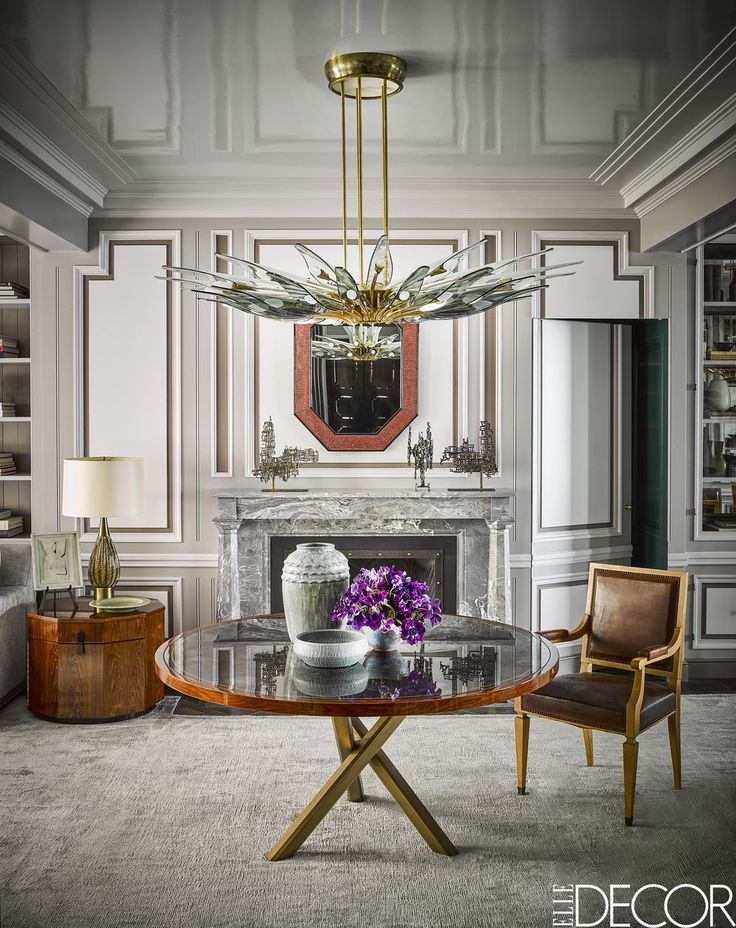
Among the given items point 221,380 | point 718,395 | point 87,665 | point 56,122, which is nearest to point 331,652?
point 87,665

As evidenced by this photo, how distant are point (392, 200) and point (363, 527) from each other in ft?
6.11

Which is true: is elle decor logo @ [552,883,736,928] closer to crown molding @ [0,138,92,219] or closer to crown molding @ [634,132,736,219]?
crown molding @ [634,132,736,219]

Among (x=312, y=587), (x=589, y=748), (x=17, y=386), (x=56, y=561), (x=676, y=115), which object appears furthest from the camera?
(x=17, y=386)

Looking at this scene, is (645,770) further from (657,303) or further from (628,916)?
(657,303)

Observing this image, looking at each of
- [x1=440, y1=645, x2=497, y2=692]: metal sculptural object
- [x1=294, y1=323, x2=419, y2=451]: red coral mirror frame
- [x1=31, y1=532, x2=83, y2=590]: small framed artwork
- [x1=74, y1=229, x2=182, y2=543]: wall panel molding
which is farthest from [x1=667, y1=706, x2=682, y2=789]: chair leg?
[x1=31, y1=532, x2=83, y2=590]: small framed artwork

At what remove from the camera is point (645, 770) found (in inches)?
132

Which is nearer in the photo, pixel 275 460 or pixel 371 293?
pixel 371 293

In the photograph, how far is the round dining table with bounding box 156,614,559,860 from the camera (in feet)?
7.34

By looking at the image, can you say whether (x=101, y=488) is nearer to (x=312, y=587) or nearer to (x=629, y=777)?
(x=312, y=587)

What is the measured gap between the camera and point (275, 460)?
4.49 m

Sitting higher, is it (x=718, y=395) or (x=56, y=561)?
(x=718, y=395)

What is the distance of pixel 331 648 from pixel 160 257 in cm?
297

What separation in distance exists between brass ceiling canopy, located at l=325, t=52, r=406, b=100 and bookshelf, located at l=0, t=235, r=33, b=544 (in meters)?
2.65

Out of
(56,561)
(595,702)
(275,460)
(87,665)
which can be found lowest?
(87,665)
